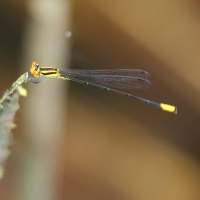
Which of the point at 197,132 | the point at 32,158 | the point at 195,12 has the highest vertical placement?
the point at 195,12

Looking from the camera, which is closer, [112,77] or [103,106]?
[112,77]

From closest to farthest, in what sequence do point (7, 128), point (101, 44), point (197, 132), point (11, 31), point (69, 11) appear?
point (7, 128), point (11, 31), point (69, 11), point (101, 44), point (197, 132)

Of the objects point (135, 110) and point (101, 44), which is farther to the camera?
point (135, 110)

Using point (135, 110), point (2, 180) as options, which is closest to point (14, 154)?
point (2, 180)

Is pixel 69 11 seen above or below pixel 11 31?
above

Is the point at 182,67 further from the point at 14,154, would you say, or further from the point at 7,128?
the point at 7,128

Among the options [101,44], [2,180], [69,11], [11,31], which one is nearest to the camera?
[2,180]
